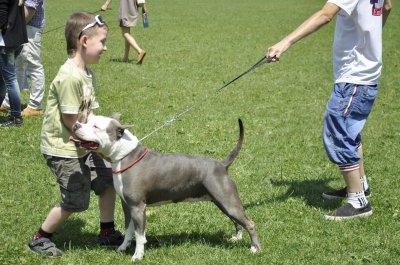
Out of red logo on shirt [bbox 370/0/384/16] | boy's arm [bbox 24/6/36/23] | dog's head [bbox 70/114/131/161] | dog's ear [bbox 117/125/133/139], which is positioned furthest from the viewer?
boy's arm [bbox 24/6/36/23]

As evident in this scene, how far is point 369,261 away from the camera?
4.64 m

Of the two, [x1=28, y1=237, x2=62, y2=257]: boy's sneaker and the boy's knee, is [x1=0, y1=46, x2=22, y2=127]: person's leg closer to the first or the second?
[x1=28, y1=237, x2=62, y2=257]: boy's sneaker

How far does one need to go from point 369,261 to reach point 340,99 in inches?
59.0

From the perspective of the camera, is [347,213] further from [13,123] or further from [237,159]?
[13,123]

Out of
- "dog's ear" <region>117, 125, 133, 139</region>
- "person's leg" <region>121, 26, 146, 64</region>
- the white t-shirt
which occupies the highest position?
the white t-shirt

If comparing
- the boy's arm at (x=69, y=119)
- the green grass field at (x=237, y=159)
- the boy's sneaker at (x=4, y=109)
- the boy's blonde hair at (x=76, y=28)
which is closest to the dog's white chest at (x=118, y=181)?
the boy's arm at (x=69, y=119)

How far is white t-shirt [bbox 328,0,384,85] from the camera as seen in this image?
513cm

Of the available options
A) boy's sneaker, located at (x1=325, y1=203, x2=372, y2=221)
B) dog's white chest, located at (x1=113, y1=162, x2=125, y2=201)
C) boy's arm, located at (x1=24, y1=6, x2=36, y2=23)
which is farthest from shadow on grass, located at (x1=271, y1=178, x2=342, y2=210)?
boy's arm, located at (x1=24, y1=6, x2=36, y2=23)

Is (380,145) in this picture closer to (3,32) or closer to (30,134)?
(30,134)

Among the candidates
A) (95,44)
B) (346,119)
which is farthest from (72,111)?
(346,119)

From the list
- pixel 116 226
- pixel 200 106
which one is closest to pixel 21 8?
pixel 200 106

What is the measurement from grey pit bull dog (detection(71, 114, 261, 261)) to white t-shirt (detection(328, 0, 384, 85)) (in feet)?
5.09

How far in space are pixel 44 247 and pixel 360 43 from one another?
3238mm

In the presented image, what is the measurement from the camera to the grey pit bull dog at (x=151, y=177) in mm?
4246
